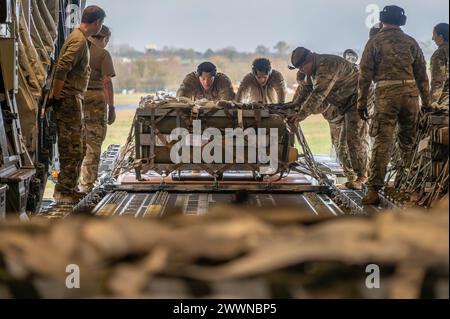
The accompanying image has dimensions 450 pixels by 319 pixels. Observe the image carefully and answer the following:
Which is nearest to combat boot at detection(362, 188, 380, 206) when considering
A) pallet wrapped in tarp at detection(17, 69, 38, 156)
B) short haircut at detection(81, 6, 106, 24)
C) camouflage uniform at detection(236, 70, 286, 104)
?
short haircut at detection(81, 6, 106, 24)

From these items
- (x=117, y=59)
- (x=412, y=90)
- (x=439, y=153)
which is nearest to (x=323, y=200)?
(x=412, y=90)

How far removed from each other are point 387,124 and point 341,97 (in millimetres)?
2079

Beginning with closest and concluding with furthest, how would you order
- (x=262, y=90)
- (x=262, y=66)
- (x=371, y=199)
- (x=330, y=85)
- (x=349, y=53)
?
1. (x=371, y=199)
2. (x=330, y=85)
3. (x=262, y=66)
4. (x=262, y=90)
5. (x=349, y=53)

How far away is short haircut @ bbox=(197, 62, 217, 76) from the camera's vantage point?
9438 millimetres

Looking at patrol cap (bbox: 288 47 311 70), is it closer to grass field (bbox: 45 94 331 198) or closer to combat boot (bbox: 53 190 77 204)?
grass field (bbox: 45 94 331 198)

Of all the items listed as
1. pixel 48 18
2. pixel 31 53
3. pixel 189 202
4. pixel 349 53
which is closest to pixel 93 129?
pixel 48 18

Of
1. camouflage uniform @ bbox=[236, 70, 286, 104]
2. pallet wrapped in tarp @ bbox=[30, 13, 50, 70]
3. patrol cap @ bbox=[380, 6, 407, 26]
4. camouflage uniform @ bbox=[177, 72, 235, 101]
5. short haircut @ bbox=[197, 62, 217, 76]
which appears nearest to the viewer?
patrol cap @ bbox=[380, 6, 407, 26]

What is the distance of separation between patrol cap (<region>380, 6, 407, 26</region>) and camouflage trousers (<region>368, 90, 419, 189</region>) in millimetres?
675

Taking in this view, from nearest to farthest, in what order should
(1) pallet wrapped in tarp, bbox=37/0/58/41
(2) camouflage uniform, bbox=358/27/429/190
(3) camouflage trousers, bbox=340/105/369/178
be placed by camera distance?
(2) camouflage uniform, bbox=358/27/429/190 → (1) pallet wrapped in tarp, bbox=37/0/58/41 → (3) camouflage trousers, bbox=340/105/369/178

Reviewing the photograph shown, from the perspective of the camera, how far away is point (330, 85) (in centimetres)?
823

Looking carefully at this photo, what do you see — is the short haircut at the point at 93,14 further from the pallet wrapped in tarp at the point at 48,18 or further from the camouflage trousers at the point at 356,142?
the camouflage trousers at the point at 356,142

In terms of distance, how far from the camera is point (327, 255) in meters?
1.24

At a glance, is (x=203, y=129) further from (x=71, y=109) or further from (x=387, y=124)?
(x=387, y=124)

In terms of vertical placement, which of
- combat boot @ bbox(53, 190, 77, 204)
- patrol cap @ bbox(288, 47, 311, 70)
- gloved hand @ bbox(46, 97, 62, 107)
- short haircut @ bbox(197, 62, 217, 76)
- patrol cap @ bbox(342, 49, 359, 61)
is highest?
patrol cap @ bbox(342, 49, 359, 61)
